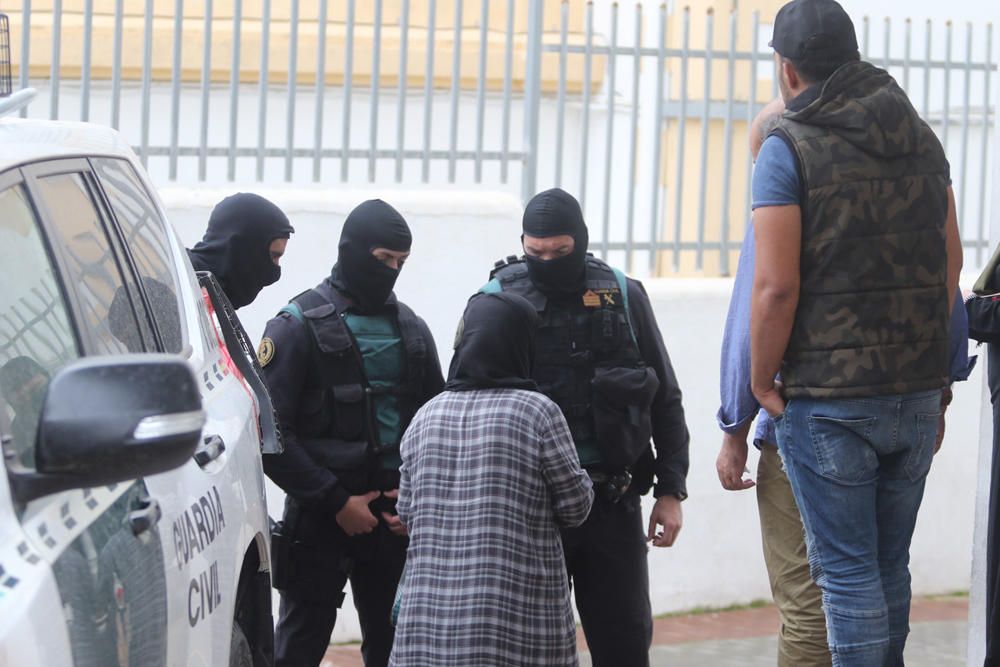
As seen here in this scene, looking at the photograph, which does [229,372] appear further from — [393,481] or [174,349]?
[393,481]

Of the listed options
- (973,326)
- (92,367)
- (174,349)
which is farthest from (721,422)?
(92,367)

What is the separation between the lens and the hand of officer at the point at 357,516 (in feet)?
15.6

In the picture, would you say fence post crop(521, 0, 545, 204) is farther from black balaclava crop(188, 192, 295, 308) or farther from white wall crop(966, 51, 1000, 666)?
white wall crop(966, 51, 1000, 666)

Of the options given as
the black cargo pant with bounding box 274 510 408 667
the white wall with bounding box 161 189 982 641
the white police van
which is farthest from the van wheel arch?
the white wall with bounding box 161 189 982 641

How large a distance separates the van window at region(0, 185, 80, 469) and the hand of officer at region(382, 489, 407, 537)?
2.34 metres

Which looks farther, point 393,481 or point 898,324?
point 393,481

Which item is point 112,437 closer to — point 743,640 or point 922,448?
point 922,448

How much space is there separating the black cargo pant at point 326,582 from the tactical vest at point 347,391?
244 mm

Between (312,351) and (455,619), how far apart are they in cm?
123

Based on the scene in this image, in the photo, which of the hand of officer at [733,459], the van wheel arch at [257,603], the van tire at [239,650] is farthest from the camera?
the hand of officer at [733,459]

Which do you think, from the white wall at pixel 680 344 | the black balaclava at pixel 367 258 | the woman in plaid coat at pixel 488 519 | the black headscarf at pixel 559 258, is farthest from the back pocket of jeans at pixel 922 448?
the white wall at pixel 680 344

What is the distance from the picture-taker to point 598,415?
180 inches

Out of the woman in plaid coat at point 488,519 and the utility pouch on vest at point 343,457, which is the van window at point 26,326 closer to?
the woman in plaid coat at point 488,519

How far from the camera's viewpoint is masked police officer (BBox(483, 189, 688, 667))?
4.60 meters
